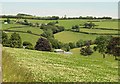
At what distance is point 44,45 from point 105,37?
2709 centimetres

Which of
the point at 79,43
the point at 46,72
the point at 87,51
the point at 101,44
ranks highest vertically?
the point at 46,72

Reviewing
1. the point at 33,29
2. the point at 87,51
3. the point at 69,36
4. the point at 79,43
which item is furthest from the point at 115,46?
the point at 33,29

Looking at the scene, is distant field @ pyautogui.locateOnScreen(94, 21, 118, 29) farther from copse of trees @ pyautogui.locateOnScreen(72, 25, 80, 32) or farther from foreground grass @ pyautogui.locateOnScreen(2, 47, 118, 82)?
foreground grass @ pyautogui.locateOnScreen(2, 47, 118, 82)

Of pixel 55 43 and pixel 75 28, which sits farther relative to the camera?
pixel 75 28

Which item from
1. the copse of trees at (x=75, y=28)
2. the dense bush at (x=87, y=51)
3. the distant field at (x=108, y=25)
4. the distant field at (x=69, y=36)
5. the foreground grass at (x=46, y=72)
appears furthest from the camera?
the copse of trees at (x=75, y=28)

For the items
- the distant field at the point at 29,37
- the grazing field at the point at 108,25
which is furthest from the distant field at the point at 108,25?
the distant field at the point at 29,37

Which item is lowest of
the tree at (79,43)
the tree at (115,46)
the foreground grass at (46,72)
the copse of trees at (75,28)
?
the tree at (79,43)

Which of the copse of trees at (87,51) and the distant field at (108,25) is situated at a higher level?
the distant field at (108,25)

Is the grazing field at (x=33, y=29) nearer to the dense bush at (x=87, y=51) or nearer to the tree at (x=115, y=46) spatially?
the dense bush at (x=87, y=51)

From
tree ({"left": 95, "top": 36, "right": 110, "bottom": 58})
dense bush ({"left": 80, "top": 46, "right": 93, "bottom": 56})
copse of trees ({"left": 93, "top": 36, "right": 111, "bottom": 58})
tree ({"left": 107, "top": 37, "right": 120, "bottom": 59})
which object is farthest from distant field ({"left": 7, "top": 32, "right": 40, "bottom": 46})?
tree ({"left": 107, "top": 37, "right": 120, "bottom": 59})

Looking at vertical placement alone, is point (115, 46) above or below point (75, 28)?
below

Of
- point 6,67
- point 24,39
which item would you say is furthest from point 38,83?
point 24,39

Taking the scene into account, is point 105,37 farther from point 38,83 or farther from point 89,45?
point 38,83

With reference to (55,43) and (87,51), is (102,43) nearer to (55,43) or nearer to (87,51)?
(87,51)
